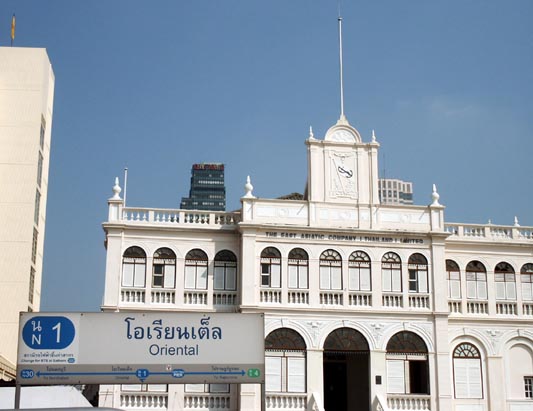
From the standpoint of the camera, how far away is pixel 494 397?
37031mm

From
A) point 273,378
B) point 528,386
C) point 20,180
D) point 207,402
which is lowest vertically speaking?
point 207,402

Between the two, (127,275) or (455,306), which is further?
(455,306)

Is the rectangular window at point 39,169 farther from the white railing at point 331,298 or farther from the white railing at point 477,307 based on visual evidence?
the white railing at point 477,307

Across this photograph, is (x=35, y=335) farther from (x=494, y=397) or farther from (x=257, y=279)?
(x=494, y=397)

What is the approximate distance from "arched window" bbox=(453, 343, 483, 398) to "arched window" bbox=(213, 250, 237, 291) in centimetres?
1013

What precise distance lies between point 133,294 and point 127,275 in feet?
2.77

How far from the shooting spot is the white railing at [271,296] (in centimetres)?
3594

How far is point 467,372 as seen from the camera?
37219 mm

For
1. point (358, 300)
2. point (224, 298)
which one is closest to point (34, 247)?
point (224, 298)

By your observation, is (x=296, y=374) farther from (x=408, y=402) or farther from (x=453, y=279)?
(x=453, y=279)

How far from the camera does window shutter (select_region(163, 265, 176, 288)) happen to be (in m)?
36.3

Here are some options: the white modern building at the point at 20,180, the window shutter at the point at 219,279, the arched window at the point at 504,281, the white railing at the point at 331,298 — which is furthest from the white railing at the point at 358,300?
the white modern building at the point at 20,180

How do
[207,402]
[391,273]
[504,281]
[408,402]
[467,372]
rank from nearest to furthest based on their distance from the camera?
[207,402] < [408,402] < [391,273] < [467,372] < [504,281]

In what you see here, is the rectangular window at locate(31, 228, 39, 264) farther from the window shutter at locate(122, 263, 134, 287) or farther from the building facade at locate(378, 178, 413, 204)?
the building facade at locate(378, 178, 413, 204)
